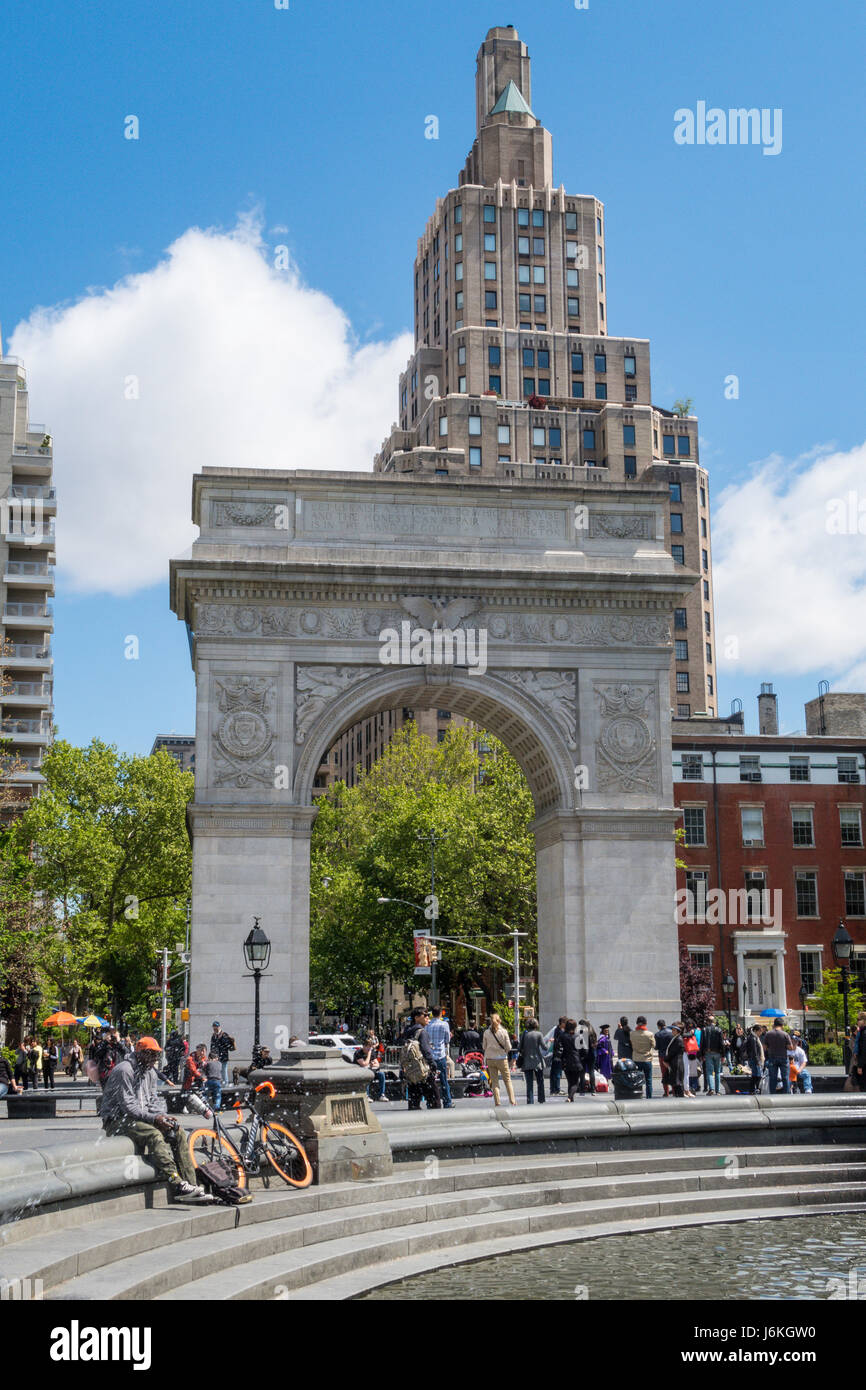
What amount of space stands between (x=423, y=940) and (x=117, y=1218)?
40.9 m

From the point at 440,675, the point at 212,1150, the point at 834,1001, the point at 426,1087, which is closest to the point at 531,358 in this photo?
the point at 834,1001

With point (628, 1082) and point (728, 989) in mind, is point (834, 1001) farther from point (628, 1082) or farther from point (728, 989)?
point (628, 1082)

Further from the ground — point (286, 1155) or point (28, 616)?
point (28, 616)

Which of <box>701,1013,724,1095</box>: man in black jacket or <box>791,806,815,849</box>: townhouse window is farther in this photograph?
<box>791,806,815,849</box>: townhouse window

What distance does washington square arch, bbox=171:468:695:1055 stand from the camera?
112 ft

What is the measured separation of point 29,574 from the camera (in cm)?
6825

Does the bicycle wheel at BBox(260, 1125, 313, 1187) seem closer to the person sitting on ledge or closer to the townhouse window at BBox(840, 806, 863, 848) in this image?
the person sitting on ledge

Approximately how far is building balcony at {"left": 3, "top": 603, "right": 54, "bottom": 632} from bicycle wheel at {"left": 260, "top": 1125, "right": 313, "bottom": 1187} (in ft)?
186

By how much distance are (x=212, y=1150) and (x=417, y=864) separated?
50093mm

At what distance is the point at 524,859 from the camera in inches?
2250

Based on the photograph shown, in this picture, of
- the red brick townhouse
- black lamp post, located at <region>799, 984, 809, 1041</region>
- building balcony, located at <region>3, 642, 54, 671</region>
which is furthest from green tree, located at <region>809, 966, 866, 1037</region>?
building balcony, located at <region>3, 642, 54, 671</region>
